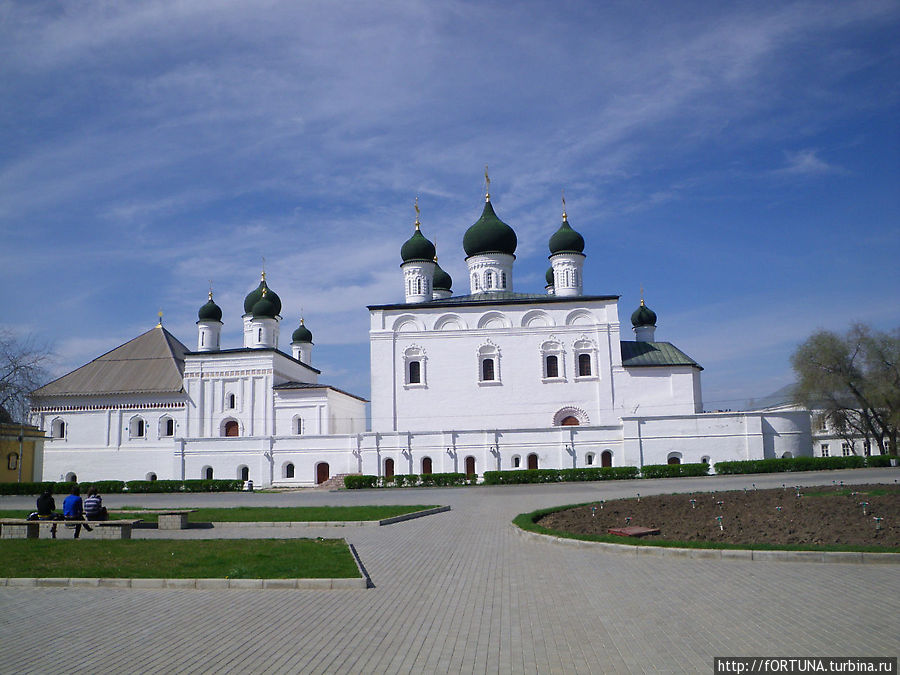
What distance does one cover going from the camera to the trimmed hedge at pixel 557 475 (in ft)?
99.9

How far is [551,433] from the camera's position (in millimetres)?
33938

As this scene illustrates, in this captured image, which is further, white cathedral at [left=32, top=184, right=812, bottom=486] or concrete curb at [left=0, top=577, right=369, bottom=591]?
white cathedral at [left=32, top=184, right=812, bottom=486]

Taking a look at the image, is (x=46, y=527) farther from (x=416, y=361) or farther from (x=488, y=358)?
(x=488, y=358)

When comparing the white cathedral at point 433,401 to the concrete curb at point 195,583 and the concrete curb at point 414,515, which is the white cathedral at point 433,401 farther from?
the concrete curb at point 195,583

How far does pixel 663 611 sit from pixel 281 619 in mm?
3650

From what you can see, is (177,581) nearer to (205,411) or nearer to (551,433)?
(551,433)

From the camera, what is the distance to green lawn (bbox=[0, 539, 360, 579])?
344 inches

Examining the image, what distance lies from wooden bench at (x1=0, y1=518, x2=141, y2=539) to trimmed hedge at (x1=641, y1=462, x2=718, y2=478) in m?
23.5

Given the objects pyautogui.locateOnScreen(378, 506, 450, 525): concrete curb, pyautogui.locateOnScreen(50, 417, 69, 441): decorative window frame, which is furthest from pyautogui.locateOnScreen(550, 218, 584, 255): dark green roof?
pyautogui.locateOnScreen(50, 417, 69, 441): decorative window frame

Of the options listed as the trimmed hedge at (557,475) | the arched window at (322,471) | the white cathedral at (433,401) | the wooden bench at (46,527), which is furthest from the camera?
the arched window at (322,471)

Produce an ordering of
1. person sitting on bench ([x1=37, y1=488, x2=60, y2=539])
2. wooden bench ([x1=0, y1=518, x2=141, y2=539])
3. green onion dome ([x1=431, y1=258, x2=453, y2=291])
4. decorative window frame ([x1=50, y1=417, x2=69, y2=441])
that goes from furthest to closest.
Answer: green onion dome ([x1=431, y1=258, x2=453, y2=291]), decorative window frame ([x1=50, y1=417, x2=69, y2=441]), person sitting on bench ([x1=37, y1=488, x2=60, y2=539]), wooden bench ([x1=0, y1=518, x2=141, y2=539])

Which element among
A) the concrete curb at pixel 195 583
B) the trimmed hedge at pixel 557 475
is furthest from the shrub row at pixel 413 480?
the concrete curb at pixel 195 583

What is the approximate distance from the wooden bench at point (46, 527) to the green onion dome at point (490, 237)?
102 ft

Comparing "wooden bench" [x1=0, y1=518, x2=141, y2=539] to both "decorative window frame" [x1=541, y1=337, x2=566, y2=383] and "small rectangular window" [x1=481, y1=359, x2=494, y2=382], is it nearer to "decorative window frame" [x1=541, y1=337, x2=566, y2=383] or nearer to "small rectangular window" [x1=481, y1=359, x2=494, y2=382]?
"small rectangular window" [x1=481, y1=359, x2=494, y2=382]
